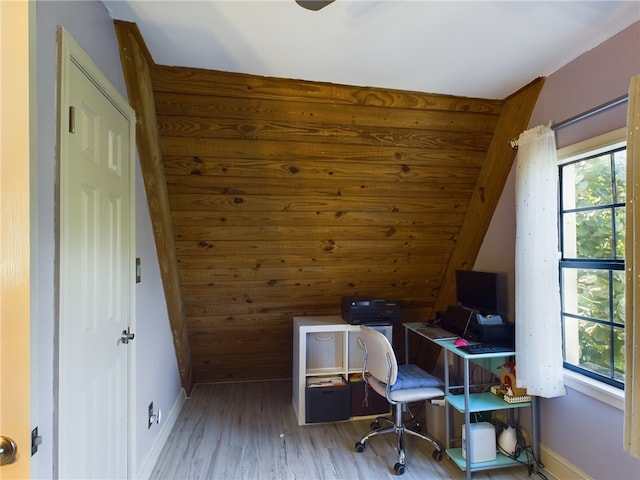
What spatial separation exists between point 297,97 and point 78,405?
1.86 metres

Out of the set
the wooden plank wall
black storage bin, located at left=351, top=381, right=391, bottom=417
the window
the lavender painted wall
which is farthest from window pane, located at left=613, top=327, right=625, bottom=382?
black storage bin, located at left=351, top=381, right=391, bottom=417

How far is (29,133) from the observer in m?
0.82

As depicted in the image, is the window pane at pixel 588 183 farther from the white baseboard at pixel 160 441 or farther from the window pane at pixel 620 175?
the white baseboard at pixel 160 441

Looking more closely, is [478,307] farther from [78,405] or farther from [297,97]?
[78,405]

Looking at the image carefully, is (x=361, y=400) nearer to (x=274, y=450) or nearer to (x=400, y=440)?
(x=400, y=440)

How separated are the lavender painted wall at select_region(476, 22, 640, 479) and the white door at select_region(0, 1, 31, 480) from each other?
241 cm

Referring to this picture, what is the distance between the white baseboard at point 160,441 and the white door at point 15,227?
146cm

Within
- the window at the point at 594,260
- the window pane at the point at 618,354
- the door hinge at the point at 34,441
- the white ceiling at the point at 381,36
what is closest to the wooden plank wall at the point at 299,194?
the white ceiling at the point at 381,36

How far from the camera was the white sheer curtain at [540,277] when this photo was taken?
1.99 metres

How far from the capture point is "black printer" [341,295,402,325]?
281cm

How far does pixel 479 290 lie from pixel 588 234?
2.59 ft

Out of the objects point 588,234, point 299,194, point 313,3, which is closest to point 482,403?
point 588,234

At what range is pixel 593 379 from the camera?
1.91m

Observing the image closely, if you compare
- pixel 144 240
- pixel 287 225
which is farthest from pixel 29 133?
pixel 287 225
